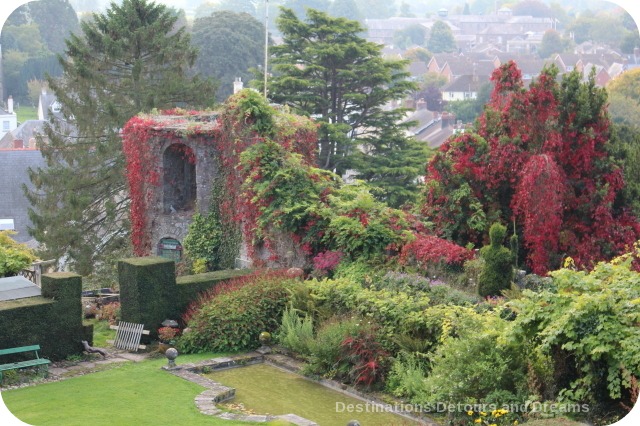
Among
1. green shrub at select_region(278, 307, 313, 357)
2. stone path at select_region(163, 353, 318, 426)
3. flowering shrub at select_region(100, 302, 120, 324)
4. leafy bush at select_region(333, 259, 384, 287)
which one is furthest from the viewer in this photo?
flowering shrub at select_region(100, 302, 120, 324)

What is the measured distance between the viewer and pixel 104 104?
31969mm

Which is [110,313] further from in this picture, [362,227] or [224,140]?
[362,227]

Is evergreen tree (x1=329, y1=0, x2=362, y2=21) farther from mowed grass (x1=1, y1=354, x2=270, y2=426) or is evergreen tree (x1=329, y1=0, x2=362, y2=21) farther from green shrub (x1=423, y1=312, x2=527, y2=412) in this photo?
green shrub (x1=423, y1=312, x2=527, y2=412)

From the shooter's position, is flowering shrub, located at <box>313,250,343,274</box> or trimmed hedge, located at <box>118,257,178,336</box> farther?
flowering shrub, located at <box>313,250,343,274</box>

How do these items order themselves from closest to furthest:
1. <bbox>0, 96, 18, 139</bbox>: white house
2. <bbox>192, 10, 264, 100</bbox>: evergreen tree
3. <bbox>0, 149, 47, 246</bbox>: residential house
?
<bbox>0, 149, 47, 246</bbox>: residential house → <bbox>192, 10, 264, 100</bbox>: evergreen tree → <bbox>0, 96, 18, 139</bbox>: white house

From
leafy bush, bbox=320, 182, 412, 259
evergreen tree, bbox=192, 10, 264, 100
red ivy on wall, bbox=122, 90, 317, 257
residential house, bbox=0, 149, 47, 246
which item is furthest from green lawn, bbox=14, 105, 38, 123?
leafy bush, bbox=320, 182, 412, 259

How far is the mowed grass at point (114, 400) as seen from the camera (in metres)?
13.5

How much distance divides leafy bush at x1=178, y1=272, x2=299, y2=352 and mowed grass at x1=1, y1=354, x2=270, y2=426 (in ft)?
3.59

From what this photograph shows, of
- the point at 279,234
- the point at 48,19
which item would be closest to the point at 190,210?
the point at 279,234

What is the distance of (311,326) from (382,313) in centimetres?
156

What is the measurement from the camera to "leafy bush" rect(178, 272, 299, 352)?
1712 centimetres

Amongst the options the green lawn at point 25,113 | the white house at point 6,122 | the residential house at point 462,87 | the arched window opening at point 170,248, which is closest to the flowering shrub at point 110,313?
the arched window opening at point 170,248

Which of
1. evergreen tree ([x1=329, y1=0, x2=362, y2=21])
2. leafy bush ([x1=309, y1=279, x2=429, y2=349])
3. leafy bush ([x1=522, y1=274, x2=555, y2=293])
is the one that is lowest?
leafy bush ([x1=309, y1=279, x2=429, y2=349])

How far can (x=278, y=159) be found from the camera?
19812 millimetres
